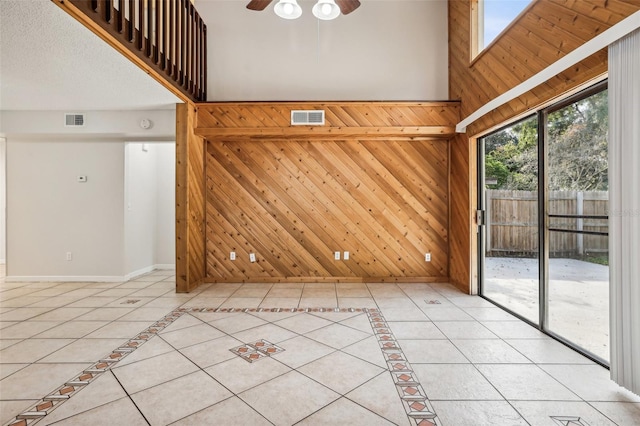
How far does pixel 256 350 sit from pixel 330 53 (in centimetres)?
440

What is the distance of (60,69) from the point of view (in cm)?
327

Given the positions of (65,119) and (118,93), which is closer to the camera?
(118,93)

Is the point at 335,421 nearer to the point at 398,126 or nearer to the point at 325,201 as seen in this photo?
the point at 325,201

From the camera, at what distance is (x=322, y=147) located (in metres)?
4.80

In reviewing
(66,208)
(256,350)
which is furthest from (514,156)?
(66,208)

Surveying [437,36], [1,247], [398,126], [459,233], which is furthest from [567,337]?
[1,247]

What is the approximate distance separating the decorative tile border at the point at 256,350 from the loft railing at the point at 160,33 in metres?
2.97

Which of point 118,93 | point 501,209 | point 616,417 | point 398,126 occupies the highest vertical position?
point 118,93

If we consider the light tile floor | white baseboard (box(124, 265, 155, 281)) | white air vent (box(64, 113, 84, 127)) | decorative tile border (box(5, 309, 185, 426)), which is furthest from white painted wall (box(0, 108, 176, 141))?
decorative tile border (box(5, 309, 185, 426))

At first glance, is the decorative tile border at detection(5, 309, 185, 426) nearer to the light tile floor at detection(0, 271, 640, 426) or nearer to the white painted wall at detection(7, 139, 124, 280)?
the light tile floor at detection(0, 271, 640, 426)

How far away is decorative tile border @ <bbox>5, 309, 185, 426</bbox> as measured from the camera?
1.69 m

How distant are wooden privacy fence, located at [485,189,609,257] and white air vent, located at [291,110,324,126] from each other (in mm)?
2562

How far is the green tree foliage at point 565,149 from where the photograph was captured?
2.33 metres

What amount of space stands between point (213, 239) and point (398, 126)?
3406mm
